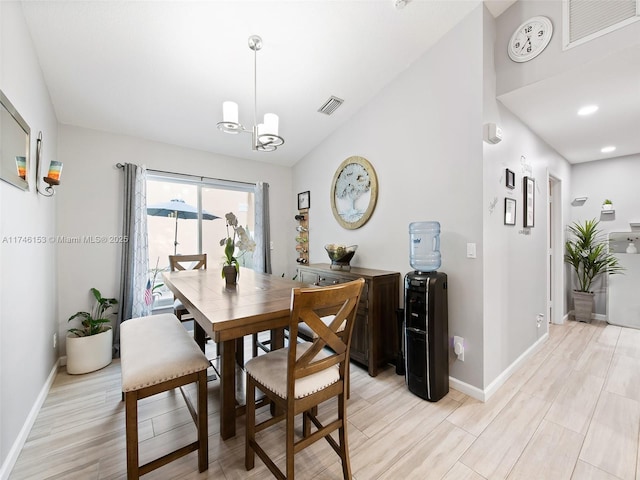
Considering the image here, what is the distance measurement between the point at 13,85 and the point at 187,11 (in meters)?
1.21

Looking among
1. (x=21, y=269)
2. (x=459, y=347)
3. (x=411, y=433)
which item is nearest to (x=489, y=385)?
(x=459, y=347)

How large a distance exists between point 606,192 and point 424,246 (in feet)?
12.0

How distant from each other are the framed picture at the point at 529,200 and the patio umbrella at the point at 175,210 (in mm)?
4044

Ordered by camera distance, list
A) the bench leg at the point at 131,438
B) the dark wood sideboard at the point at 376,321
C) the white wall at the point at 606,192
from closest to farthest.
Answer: the bench leg at the point at 131,438 < the dark wood sideboard at the point at 376,321 < the white wall at the point at 606,192

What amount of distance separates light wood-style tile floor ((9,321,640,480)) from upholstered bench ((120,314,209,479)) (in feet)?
0.61

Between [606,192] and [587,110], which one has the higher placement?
[587,110]

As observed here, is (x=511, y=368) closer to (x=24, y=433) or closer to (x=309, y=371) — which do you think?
(x=309, y=371)

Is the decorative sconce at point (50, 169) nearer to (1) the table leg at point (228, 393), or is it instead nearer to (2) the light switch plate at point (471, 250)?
(1) the table leg at point (228, 393)

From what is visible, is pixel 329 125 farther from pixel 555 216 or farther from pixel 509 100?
pixel 555 216

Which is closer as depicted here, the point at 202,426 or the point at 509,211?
the point at 202,426

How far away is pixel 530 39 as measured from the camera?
2090mm

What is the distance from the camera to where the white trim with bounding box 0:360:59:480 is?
4.66 ft

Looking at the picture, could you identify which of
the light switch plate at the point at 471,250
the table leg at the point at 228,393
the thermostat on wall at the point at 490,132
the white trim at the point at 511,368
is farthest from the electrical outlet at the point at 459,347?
the table leg at the point at 228,393

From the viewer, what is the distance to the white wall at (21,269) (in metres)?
1.43
